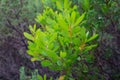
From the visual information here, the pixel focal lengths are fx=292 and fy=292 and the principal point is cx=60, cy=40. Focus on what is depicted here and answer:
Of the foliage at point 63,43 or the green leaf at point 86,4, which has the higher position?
the green leaf at point 86,4

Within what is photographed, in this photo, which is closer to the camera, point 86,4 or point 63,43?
point 63,43

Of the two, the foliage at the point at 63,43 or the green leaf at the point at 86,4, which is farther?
the green leaf at the point at 86,4

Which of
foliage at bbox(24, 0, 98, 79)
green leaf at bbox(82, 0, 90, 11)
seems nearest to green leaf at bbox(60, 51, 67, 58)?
foliage at bbox(24, 0, 98, 79)

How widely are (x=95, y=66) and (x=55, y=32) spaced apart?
82cm

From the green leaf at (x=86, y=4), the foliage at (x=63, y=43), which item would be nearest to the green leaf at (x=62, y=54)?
the foliage at (x=63, y=43)

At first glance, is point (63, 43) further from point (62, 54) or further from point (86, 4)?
point (86, 4)

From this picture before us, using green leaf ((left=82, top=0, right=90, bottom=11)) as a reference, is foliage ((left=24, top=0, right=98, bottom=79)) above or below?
below

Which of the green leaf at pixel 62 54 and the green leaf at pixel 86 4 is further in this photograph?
the green leaf at pixel 86 4

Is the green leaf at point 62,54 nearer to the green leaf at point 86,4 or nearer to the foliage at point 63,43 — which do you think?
the foliage at point 63,43

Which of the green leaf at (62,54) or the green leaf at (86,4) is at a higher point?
the green leaf at (86,4)

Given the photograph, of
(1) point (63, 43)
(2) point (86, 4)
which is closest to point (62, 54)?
(1) point (63, 43)

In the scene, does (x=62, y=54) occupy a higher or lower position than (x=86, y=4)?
lower

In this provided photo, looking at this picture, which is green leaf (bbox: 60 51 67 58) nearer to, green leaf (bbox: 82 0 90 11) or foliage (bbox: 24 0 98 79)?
foliage (bbox: 24 0 98 79)

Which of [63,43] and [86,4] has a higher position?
[86,4]
